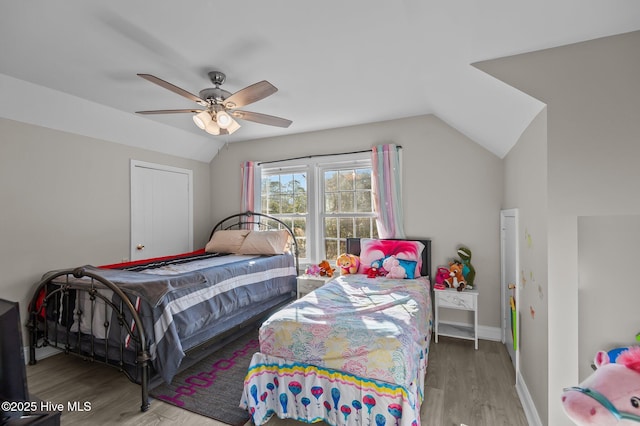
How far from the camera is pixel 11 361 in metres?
0.72

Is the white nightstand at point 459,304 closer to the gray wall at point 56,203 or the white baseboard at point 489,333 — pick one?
the white baseboard at point 489,333

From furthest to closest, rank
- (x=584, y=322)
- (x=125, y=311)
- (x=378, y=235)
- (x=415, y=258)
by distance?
(x=378, y=235)
(x=415, y=258)
(x=125, y=311)
(x=584, y=322)

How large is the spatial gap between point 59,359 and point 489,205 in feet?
15.0

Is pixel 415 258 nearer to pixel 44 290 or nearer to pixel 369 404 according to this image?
pixel 369 404

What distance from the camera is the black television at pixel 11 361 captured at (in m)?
0.70

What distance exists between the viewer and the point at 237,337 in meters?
3.23

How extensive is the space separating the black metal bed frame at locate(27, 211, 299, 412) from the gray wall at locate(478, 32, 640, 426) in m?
2.54

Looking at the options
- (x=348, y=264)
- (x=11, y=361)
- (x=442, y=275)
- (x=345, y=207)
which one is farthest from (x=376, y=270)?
(x=11, y=361)

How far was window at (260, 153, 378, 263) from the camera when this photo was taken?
12.7 ft

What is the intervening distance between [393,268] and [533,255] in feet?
4.54

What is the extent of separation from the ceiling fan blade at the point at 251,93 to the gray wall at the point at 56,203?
6.95ft

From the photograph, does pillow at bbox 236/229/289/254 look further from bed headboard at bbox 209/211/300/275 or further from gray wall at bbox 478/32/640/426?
gray wall at bbox 478/32/640/426

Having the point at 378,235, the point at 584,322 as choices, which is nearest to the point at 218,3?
the point at 584,322

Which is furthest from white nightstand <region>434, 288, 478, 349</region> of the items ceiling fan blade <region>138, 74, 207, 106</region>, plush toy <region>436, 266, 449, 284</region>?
ceiling fan blade <region>138, 74, 207, 106</region>
